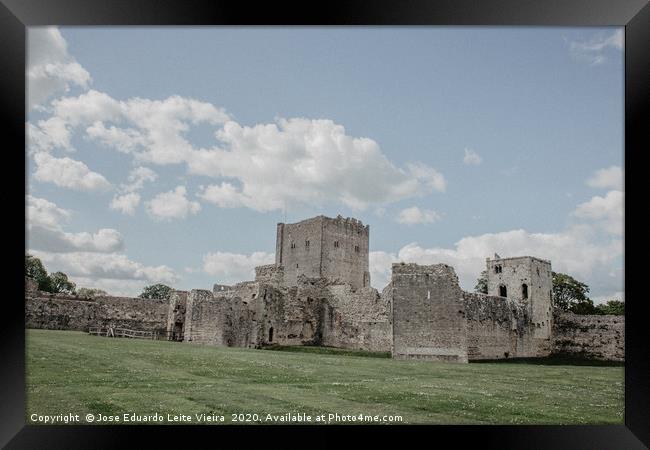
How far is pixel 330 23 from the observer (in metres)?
9.06

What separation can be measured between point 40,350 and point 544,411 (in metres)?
13.0

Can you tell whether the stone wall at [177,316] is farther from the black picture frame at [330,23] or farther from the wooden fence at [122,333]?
the black picture frame at [330,23]

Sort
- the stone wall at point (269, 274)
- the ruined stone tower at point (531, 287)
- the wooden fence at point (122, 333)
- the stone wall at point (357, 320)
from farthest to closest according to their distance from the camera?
the stone wall at point (269, 274)
the ruined stone tower at point (531, 287)
the stone wall at point (357, 320)
the wooden fence at point (122, 333)

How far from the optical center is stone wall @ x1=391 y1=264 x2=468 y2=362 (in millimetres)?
21766

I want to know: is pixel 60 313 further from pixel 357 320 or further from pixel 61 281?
pixel 61 281

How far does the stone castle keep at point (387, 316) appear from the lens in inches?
871

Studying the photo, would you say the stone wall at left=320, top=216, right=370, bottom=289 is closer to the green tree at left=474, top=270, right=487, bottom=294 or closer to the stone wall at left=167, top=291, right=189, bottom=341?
the green tree at left=474, top=270, right=487, bottom=294

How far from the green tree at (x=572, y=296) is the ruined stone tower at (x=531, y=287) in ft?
45.9

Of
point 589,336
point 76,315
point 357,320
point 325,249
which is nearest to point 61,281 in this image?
point 325,249

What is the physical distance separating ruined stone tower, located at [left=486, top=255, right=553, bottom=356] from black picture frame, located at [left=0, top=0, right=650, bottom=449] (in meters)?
24.6

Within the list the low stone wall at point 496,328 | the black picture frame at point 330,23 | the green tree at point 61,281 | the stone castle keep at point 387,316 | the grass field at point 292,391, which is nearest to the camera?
the black picture frame at point 330,23

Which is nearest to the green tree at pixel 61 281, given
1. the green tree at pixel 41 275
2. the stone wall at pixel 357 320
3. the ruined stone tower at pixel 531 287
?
the green tree at pixel 41 275

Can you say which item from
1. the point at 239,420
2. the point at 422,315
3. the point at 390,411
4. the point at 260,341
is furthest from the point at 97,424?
the point at 260,341

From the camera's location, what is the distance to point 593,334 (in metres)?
32.7
